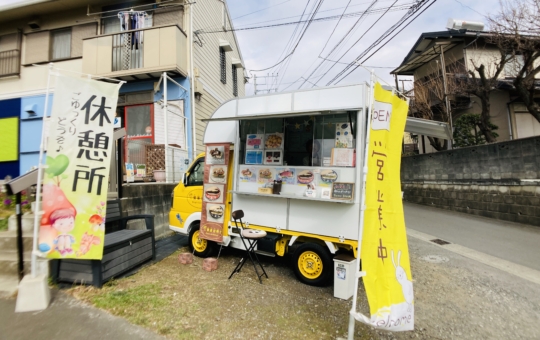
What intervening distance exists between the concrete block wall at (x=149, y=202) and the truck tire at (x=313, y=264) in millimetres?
3622

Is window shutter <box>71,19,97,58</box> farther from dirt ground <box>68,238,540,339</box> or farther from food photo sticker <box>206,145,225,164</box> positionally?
dirt ground <box>68,238,540,339</box>

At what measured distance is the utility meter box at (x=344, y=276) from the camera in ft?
12.2

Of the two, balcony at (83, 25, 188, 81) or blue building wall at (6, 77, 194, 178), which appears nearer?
balcony at (83, 25, 188, 81)

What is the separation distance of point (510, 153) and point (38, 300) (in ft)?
35.3

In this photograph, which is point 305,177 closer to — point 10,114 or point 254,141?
point 254,141

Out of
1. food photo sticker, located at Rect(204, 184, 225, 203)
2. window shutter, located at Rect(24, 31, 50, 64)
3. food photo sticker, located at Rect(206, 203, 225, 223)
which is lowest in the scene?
food photo sticker, located at Rect(206, 203, 225, 223)

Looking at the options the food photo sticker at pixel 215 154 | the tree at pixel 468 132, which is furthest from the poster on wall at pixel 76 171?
the tree at pixel 468 132

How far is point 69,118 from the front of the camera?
11.0ft

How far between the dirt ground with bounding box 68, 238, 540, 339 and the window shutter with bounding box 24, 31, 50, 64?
10771 millimetres

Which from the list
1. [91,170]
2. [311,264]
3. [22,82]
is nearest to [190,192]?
[91,170]

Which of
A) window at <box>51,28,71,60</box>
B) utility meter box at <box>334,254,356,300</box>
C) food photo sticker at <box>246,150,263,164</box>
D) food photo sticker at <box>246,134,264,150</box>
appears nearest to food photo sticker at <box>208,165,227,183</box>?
food photo sticker at <box>246,150,263,164</box>

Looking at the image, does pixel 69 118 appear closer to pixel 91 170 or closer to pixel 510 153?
pixel 91 170

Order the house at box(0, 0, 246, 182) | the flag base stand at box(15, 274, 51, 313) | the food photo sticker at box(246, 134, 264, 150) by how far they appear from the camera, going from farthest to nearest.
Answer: the house at box(0, 0, 246, 182) < the food photo sticker at box(246, 134, 264, 150) < the flag base stand at box(15, 274, 51, 313)

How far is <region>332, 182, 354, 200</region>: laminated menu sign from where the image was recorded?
3938 mm
